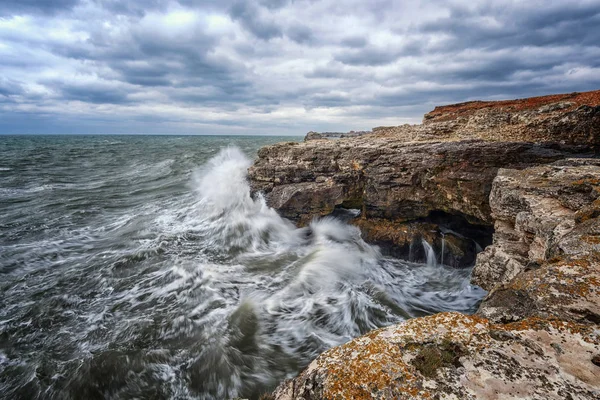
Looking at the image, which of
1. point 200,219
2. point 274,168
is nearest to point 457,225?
point 274,168

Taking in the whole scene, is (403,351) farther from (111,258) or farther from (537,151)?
(111,258)

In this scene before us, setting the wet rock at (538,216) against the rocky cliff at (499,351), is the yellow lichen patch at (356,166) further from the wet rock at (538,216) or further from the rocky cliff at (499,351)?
the rocky cliff at (499,351)

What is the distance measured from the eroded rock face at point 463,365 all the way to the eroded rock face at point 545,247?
1.38ft

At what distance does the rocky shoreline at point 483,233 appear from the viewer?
2.19m

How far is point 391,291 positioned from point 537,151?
633cm

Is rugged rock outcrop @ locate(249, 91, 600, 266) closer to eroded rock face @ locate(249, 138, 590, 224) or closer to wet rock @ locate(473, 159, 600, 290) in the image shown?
eroded rock face @ locate(249, 138, 590, 224)

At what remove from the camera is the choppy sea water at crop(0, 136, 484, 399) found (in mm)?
5828

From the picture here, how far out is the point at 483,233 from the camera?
10547mm

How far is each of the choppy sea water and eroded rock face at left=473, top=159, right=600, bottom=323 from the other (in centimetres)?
318

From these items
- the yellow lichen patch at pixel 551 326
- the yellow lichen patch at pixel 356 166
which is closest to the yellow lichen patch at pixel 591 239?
the yellow lichen patch at pixel 551 326

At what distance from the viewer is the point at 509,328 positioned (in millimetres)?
2562

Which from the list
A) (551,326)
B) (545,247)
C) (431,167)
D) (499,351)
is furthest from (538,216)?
(431,167)

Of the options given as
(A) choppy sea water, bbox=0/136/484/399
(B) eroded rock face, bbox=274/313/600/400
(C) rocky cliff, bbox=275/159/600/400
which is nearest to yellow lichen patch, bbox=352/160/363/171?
(A) choppy sea water, bbox=0/136/484/399

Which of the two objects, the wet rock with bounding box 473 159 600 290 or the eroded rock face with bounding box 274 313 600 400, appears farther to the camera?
the wet rock with bounding box 473 159 600 290
